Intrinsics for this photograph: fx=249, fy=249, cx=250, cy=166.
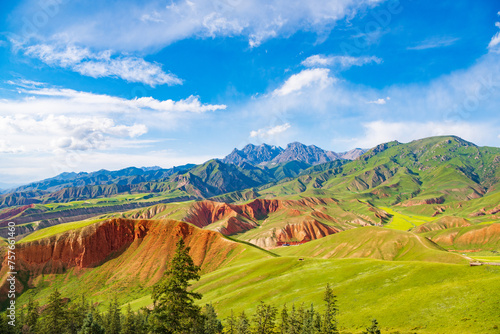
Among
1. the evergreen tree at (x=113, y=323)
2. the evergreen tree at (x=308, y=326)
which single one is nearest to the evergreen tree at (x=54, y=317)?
the evergreen tree at (x=113, y=323)

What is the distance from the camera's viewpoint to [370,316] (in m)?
50.0

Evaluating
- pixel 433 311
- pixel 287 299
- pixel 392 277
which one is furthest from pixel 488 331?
pixel 287 299

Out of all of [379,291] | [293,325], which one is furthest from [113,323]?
[379,291]

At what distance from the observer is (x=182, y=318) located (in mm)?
22609

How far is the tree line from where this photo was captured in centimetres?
2281

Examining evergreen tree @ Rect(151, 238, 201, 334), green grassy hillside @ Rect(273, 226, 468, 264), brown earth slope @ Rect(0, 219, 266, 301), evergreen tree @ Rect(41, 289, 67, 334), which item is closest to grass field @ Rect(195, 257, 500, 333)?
brown earth slope @ Rect(0, 219, 266, 301)

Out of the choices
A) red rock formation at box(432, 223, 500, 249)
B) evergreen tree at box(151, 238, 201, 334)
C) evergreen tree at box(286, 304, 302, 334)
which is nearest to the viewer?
evergreen tree at box(151, 238, 201, 334)

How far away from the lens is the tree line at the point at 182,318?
2281 centimetres

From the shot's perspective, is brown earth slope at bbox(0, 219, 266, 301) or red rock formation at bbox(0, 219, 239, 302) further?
red rock formation at bbox(0, 219, 239, 302)

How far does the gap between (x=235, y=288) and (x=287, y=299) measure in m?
23.5

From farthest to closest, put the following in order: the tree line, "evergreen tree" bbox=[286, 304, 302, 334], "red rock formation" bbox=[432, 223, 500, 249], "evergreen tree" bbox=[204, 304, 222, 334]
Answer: "red rock formation" bbox=[432, 223, 500, 249]
"evergreen tree" bbox=[204, 304, 222, 334]
"evergreen tree" bbox=[286, 304, 302, 334]
the tree line

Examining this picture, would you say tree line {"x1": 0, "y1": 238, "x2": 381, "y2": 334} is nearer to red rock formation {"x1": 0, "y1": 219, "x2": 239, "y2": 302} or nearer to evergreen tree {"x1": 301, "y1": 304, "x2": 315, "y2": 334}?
evergreen tree {"x1": 301, "y1": 304, "x2": 315, "y2": 334}

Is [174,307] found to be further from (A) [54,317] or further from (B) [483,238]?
(B) [483,238]

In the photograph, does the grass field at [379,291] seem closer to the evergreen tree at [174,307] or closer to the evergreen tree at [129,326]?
the evergreen tree at [129,326]
